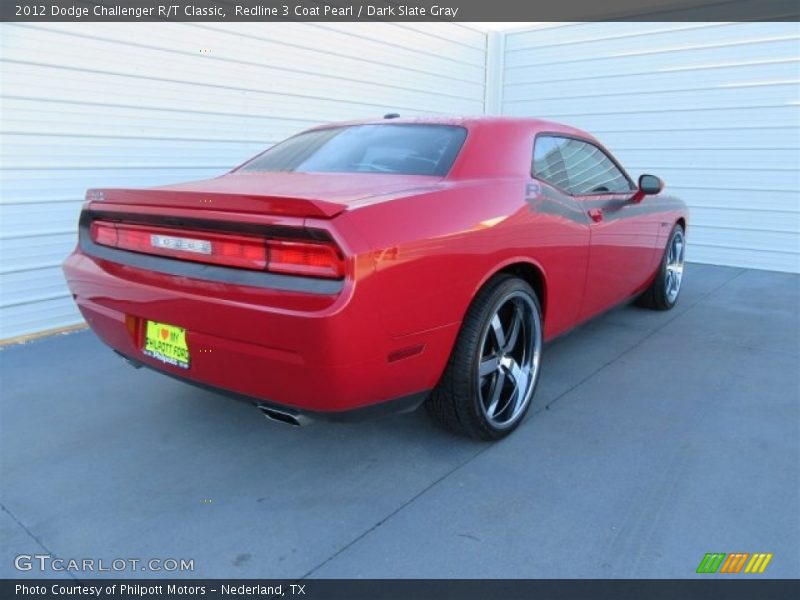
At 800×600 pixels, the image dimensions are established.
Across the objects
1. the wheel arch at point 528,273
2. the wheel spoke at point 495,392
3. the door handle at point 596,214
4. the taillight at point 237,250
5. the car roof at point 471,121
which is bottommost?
the wheel spoke at point 495,392

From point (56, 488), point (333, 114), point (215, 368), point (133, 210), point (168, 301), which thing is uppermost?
point (333, 114)

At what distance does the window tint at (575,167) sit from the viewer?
3172 mm

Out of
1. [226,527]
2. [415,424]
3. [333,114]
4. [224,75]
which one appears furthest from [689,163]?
[226,527]

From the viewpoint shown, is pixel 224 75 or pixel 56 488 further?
pixel 224 75

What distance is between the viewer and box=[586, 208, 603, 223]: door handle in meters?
3.37

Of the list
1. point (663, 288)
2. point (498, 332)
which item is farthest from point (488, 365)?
point (663, 288)

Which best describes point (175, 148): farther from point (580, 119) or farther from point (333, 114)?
point (580, 119)

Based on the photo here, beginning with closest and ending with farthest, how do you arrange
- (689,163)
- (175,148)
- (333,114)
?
(175,148)
(333,114)
(689,163)

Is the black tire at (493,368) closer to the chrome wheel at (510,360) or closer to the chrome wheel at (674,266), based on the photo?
the chrome wheel at (510,360)

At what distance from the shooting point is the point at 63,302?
4.59 m

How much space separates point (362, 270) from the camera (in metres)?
1.91

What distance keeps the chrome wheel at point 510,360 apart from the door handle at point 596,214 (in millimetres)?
818

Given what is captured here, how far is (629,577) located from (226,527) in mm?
1363
